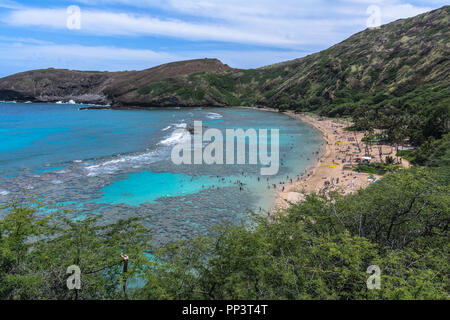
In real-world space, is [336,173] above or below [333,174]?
above

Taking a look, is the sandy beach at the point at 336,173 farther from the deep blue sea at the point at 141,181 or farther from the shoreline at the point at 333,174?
the deep blue sea at the point at 141,181

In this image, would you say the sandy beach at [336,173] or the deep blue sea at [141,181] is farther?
the sandy beach at [336,173]

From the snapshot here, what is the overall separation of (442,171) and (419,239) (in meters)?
23.2

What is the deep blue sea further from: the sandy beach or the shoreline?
the sandy beach

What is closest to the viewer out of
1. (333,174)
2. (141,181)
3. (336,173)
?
(141,181)

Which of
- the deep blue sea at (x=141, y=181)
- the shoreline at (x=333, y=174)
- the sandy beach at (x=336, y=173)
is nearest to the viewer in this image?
the deep blue sea at (x=141, y=181)

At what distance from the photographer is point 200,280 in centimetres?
1606

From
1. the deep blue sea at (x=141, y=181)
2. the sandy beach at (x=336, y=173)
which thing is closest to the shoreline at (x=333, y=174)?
the sandy beach at (x=336, y=173)

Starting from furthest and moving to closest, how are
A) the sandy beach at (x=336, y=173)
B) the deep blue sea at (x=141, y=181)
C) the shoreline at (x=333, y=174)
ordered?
the sandy beach at (x=336, y=173)
the shoreline at (x=333, y=174)
the deep blue sea at (x=141, y=181)

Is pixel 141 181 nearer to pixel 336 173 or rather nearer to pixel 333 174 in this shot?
pixel 333 174

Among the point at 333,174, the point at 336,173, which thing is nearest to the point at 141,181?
the point at 333,174

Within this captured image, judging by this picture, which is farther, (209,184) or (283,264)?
(209,184)
